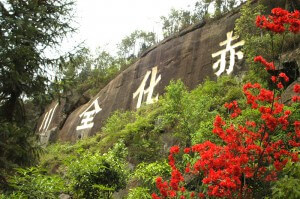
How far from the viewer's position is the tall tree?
631 cm

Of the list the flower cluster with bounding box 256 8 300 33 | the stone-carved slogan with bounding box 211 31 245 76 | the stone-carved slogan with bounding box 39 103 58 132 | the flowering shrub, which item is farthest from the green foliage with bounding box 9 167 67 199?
the stone-carved slogan with bounding box 39 103 58 132

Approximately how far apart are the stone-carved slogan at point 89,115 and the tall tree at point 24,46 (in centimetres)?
1244

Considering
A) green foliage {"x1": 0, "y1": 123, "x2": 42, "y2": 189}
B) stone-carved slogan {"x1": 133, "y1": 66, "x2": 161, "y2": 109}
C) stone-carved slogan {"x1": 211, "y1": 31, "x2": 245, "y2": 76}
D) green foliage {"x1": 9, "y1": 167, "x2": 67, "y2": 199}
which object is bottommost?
green foliage {"x1": 9, "y1": 167, "x2": 67, "y2": 199}

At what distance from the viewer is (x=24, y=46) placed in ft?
20.9

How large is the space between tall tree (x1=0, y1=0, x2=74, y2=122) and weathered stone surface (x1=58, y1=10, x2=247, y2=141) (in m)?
8.30

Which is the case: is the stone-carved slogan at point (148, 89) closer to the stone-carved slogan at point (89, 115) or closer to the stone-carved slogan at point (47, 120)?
the stone-carved slogan at point (89, 115)

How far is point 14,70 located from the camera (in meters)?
6.32

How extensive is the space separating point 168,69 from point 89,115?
7122 mm

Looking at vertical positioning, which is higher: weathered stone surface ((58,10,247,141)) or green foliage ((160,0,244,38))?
green foliage ((160,0,244,38))

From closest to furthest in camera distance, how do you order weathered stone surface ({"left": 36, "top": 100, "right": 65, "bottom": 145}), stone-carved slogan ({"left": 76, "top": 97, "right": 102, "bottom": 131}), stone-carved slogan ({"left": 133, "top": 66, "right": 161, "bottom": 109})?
stone-carved slogan ({"left": 133, "top": 66, "right": 161, "bottom": 109}) < stone-carved slogan ({"left": 76, "top": 97, "right": 102, "bottom": 131}) < weathered stone surface ({"left": 36, "top": 100, "right": 65, "bottom": 145})

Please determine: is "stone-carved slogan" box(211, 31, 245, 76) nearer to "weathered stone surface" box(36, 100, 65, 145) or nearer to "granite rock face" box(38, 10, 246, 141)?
"granite rock face" box(38, 10, 246, 141)

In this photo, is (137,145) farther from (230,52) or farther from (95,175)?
(230,52)

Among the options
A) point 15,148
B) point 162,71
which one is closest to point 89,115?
point 162,71

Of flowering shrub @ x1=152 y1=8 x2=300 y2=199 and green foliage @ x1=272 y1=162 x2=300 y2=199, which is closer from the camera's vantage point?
green foliage @ x1=272 y1=162 x2=300 y2=199
